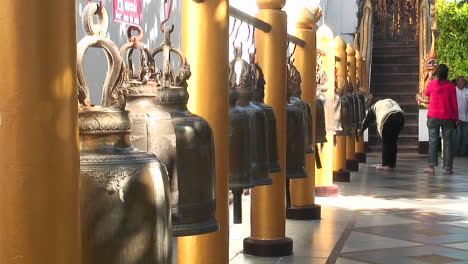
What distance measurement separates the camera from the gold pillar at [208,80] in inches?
186

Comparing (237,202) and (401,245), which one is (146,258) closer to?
(237,202)

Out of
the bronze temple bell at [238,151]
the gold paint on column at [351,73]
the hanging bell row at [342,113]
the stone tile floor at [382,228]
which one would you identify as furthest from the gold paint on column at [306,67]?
the gold paint on column at [351,73]

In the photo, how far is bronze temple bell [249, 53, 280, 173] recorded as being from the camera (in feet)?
17.7

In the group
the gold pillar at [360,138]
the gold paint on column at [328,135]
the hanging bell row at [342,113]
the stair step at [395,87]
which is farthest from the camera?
the stair step at [395,87]

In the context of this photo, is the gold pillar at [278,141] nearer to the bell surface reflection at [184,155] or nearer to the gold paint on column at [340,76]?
the bell surface reflection at [184,155]

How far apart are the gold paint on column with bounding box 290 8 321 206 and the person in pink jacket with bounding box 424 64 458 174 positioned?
684 cm

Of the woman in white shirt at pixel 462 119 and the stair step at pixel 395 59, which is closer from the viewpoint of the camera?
the woman in white shirt at pixel 462 119

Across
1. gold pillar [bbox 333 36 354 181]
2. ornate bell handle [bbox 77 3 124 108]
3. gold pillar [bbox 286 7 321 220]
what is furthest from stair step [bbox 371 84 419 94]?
ornate bell handle [bbox 77 3 124 108]

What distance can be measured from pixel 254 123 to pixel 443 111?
11521mm

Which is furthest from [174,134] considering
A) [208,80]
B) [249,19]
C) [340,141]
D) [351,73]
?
[351,73]

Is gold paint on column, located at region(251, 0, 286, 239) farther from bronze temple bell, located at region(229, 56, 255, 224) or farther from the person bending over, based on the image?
the person bending over

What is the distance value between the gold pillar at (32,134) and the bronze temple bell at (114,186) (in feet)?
0.95

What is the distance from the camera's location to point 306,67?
9.28 metres

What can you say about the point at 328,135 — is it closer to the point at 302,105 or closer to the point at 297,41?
the point at 297,41
